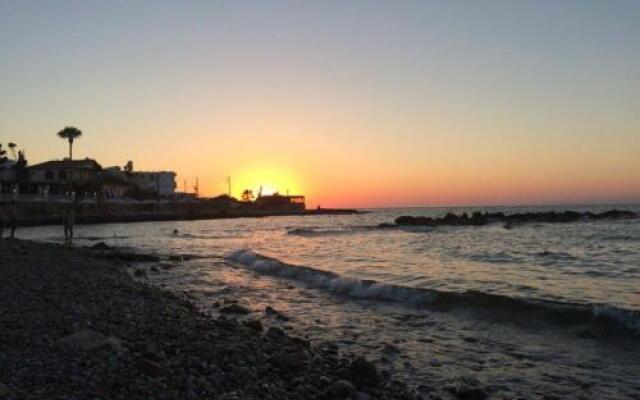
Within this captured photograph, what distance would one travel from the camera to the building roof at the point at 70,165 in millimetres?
93375

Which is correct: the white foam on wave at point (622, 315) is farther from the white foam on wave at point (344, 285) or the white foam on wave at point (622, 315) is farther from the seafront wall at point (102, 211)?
the seafront wall at point (102, 211)

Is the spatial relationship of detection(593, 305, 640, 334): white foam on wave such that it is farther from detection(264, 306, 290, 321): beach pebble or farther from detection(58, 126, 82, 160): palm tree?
detection(58, 126, 82, 160): palm tree

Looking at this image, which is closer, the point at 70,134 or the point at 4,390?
the point at 4,390

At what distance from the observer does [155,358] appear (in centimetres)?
800

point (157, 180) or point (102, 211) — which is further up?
point (157, 180)

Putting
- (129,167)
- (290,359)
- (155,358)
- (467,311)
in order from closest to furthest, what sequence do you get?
(155,358) < (290,359) < (467,311) < (129,167)

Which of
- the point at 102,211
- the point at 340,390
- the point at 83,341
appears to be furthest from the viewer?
the point at 102,211

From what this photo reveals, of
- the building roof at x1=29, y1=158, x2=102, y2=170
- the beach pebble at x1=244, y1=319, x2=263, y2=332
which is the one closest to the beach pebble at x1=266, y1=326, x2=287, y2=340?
→ the beach pebble at x1=244, y1=319, x2=263, y2=332

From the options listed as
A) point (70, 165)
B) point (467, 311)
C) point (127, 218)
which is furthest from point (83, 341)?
point (70, 165)

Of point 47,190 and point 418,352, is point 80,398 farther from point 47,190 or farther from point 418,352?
point 47,190

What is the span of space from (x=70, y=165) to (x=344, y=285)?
88.6 meters

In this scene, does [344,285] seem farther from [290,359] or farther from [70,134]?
[70,134]

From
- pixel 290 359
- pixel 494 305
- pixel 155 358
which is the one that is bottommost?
pixel 494 305

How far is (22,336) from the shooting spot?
8367mm
